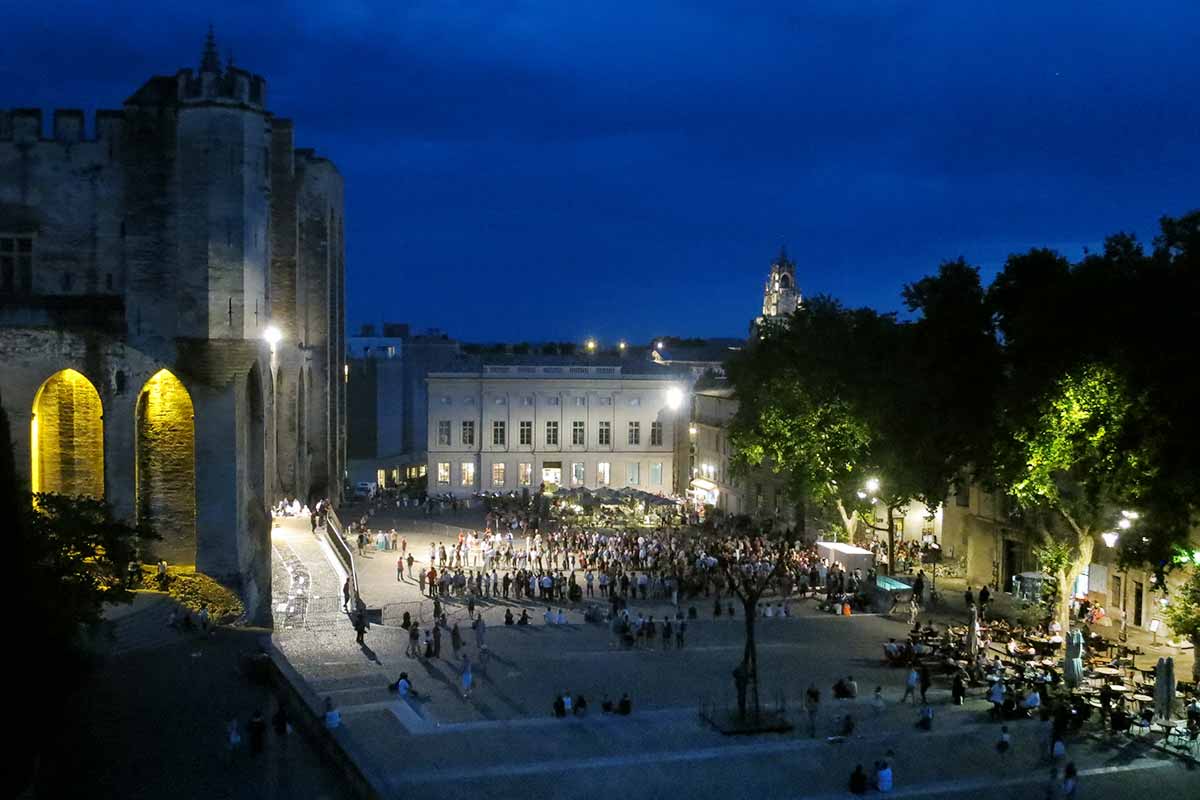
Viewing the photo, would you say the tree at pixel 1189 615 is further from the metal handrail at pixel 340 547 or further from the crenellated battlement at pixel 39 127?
the crenellated battlement at pixel 39 127

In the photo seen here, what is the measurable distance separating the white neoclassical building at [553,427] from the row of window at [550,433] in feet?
0.21

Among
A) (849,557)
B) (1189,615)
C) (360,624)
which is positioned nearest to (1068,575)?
(1189,615)

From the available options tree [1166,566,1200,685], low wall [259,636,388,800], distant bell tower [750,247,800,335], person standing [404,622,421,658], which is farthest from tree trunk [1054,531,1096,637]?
distant bell tower [750,247,800,335]

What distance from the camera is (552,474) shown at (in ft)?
228

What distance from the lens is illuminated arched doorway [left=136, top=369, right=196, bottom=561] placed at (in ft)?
103

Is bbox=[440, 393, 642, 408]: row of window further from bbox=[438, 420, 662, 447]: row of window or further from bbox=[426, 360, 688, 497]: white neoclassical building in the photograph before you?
bbox=[438, 420, 662, 447]: row of window

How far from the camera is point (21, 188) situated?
3175cm

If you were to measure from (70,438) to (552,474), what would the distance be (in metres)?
39.3

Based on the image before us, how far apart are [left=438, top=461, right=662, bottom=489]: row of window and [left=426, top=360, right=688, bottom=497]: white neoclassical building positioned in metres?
0.06

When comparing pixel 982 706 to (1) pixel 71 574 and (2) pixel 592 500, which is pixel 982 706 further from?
(2) pixel 592 500

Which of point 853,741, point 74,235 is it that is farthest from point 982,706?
point 74,235

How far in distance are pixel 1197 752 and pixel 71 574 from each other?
2221 centimetres

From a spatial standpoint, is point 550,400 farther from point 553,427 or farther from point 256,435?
point 256,435

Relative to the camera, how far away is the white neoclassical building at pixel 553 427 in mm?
68438
